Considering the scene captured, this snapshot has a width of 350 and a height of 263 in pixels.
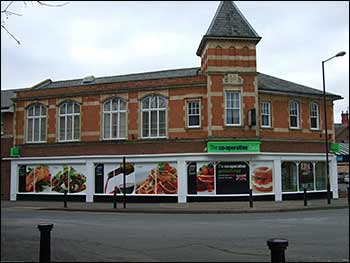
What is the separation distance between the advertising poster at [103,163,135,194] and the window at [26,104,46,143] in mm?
4528

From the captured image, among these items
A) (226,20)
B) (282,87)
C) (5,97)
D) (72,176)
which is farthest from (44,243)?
(282,87)

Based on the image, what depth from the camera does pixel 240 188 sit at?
76.1 feet

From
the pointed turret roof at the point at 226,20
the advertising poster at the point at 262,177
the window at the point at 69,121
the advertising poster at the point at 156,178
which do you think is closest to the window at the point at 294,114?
the advertising poster at the point at 262,177

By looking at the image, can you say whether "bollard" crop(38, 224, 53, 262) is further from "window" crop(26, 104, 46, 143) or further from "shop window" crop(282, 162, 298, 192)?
"window" crop(26, 104, 46, 143)

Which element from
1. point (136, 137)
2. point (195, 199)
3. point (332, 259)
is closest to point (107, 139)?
point (136, 137)

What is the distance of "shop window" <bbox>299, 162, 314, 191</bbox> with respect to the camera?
24891mm

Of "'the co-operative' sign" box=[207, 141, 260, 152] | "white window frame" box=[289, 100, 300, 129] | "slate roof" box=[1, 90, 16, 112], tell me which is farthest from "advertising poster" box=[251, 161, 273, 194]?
"slate roof" box=[1, 90, 16, 112]

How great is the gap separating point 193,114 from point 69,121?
7.31 meters

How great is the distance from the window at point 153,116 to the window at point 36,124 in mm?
6060

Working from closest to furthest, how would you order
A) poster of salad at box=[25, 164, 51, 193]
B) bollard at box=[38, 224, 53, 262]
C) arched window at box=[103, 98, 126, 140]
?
1. bollard at box=[38, 224, 53, 262]
2. poster of salad at box=[25, 164, 51, 193]
3. arched window at box=[103, 98, 126, 140]

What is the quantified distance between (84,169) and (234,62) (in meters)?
9.89

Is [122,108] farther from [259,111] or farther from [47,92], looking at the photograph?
[259,111]

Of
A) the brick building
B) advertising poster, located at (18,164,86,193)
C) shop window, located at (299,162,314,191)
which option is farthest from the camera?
shop window, located at (299,162,314,191)

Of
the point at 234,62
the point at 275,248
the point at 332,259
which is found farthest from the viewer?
the point at 234,62
